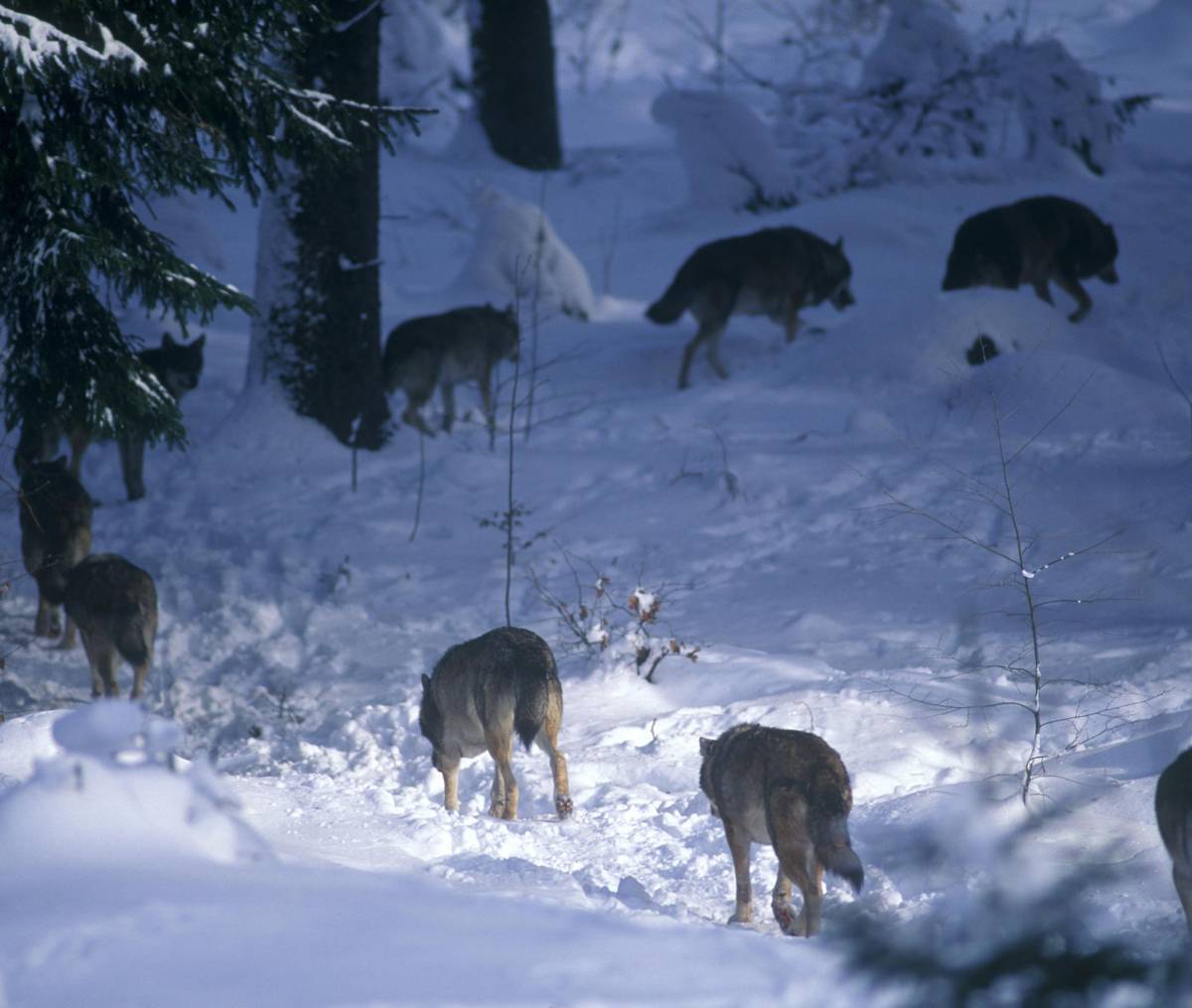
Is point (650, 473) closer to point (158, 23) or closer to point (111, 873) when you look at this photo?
point (158, 23)

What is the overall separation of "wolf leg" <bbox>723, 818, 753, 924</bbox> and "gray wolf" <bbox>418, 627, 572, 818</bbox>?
128 centimetres

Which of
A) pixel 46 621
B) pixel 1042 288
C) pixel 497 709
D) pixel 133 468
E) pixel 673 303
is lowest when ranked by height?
pixel 497 709

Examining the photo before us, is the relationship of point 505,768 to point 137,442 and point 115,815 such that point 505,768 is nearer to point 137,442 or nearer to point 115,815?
point 115,815

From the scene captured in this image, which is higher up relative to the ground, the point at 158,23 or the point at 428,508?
the point at 158,23

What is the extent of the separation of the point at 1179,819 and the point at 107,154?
6.42m

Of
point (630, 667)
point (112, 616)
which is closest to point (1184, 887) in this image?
point (630, 667)

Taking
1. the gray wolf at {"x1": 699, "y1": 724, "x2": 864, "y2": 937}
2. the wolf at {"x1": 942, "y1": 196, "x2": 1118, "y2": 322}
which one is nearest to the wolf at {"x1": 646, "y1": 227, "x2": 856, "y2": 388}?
the wolf at {"x1": 942, "y1": 196, "x2": 1118, "y2": 322}

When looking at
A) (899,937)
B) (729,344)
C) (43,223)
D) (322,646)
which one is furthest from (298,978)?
(729,344)

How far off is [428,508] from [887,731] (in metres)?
5.53

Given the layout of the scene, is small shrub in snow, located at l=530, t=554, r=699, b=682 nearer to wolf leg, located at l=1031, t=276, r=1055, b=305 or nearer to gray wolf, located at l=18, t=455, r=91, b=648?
gray wolf, located at l=18, t=455, r=91, b=648

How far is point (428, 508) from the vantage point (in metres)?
10.7

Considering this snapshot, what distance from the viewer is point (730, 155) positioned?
20.3 meters

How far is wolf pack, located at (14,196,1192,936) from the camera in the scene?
414 cm

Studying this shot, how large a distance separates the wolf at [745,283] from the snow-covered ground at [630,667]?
51cm
